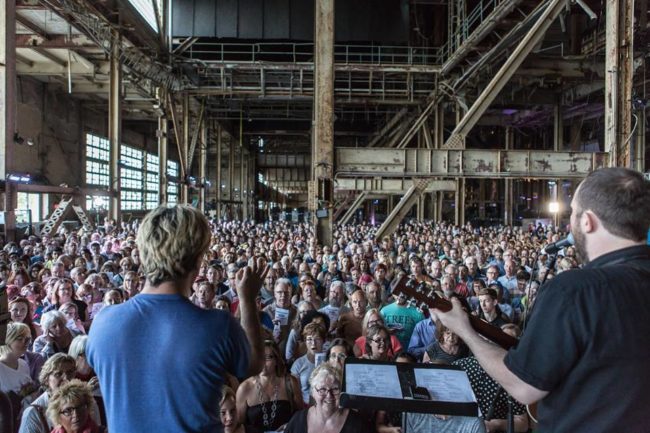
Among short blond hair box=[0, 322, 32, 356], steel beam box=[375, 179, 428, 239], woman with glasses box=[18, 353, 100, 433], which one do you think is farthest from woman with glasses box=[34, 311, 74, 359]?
steel beam box=[375, 179, 428, 239]

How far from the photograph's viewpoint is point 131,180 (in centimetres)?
4188

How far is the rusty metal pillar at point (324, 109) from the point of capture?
43.0ft

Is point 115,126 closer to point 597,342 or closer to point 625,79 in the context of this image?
point 625,79

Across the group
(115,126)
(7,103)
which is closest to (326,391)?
(7,103)

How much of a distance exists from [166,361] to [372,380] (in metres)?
0.93

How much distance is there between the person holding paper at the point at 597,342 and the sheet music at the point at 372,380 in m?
0.56

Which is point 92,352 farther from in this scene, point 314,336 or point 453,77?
point 453,77

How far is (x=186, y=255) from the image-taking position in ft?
6.31

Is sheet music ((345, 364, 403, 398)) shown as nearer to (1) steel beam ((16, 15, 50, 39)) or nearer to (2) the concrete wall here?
(1) steel beam ((16, 15, 50, 39))

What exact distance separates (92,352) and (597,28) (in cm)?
2206

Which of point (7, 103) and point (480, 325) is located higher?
point (7, 103)

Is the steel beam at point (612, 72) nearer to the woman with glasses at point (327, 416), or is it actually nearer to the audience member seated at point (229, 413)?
the woman with glasses at point (327, 416)

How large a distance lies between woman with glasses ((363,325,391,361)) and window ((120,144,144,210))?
3663 cm

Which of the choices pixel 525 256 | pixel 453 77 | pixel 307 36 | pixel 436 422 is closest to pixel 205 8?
pixel 307 36
